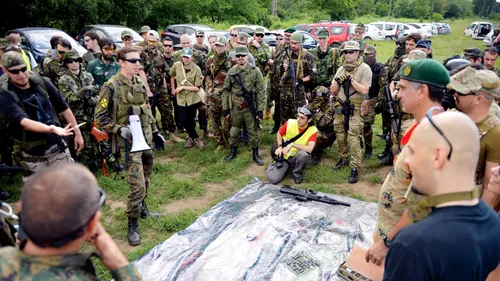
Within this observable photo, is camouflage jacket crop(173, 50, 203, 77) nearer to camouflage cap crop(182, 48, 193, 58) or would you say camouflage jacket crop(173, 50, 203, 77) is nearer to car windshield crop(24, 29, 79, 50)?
camouflage cap crop(182, 48, 193, 58)

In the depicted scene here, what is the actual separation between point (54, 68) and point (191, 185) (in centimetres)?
272

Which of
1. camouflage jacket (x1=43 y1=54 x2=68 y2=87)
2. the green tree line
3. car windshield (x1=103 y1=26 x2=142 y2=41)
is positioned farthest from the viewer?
the green tree line

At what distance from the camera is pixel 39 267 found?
1.24 m

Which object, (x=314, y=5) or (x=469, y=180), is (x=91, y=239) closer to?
(x=469, y=180)

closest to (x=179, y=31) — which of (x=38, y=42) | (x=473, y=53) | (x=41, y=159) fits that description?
(x=38, y=42)

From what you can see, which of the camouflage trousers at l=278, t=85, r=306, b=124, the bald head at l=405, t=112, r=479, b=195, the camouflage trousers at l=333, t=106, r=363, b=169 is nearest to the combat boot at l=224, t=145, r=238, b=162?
the camouflage trousers at l=278, t=85, r=306, b=124

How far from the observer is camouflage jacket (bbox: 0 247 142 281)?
4.03ft

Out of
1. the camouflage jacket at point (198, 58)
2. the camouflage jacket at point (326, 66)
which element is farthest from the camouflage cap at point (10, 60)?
the camouflage jacket at point (326, 66)

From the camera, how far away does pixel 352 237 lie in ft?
13.0

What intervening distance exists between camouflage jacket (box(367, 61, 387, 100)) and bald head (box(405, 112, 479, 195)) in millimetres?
4949

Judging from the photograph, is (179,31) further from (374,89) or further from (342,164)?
(342,164)

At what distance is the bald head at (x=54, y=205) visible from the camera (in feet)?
3.96

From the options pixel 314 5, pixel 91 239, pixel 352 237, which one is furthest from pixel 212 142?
pixel 314 5

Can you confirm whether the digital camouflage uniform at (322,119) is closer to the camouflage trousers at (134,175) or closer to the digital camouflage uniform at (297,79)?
the digital camouflage uniform at (297,79)
